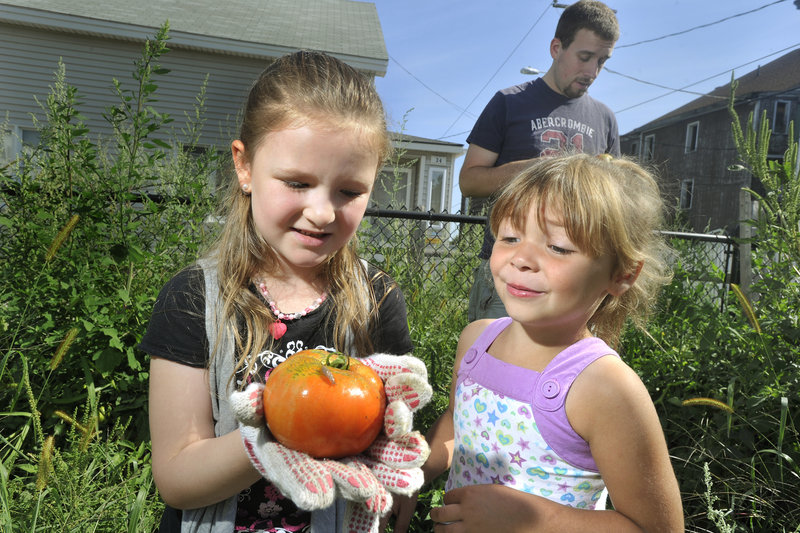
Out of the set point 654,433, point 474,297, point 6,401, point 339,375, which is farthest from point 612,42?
point 6,401

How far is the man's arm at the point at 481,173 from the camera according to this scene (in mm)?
2969

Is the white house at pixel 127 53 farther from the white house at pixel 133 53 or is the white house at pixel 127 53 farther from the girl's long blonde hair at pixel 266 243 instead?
the girl's long blonde hair at pixel 266 243

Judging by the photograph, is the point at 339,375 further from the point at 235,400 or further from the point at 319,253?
the point at 319,253

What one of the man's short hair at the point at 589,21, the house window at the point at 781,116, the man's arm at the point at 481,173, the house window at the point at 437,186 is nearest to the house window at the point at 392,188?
the man's arm at the point at 481,173

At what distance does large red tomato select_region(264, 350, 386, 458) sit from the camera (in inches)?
42.1

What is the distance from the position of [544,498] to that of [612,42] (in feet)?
8.77

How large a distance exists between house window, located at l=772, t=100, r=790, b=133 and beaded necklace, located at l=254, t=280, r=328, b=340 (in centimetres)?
3633

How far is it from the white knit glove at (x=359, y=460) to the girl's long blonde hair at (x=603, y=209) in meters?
0.51

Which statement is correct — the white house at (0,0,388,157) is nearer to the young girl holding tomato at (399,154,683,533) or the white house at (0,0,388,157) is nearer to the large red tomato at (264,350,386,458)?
the young girl holding tomato at (399,154,683,533)

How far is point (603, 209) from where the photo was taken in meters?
1.34

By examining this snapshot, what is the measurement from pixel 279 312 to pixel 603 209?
2.87 ft

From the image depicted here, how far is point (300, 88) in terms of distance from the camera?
58.4 inches

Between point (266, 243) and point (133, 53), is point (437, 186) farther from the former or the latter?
point (266, 243)

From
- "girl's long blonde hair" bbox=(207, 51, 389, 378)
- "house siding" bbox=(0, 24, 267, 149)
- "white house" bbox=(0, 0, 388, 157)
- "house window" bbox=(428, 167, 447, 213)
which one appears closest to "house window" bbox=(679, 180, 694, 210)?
"house window" bbox=(428, 167, 447, 213)
